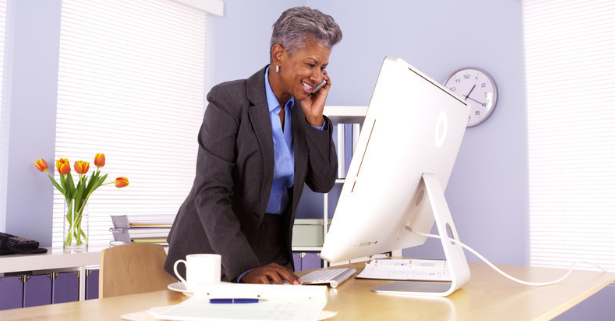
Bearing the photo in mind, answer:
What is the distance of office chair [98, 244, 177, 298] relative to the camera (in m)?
1.34

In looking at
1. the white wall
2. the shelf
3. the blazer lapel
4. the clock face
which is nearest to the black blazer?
the blazer lapel

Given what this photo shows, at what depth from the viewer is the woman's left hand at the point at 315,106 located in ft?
4.90

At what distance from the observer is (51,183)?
9.09 ft

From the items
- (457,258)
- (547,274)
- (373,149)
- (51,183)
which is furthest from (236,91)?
(51,183)

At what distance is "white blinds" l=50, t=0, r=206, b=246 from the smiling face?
193 cm

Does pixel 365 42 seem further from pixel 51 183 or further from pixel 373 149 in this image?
pixel 373 149

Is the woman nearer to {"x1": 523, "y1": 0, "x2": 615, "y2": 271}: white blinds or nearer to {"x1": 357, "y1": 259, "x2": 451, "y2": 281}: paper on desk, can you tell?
{"x1": 357, "y1": 259, "x2": 451, "y2": 281}: paper on desk

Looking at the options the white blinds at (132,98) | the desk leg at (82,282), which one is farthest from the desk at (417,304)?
the white blinds at (132,98)

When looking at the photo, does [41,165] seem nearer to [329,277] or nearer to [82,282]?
[82,282]

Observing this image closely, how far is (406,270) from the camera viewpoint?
1503 mm

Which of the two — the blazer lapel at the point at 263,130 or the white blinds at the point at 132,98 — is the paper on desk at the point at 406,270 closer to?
the blazer lapel at the point at 263,130

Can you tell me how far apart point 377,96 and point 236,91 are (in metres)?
0.56

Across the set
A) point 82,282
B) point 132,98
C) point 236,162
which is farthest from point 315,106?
point 132,98

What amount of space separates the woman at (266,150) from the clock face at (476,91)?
2250mm
